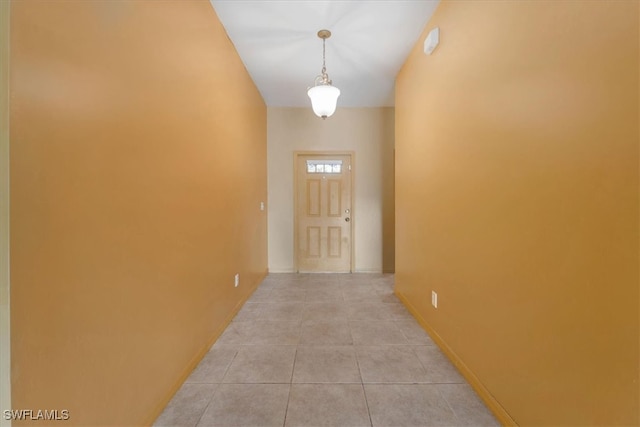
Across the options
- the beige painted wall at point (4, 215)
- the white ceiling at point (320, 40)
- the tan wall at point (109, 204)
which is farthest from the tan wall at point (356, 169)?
the beige painted wall at point (4, 215)

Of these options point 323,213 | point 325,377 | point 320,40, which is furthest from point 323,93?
point 323,213

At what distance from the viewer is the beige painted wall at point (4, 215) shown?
684mm

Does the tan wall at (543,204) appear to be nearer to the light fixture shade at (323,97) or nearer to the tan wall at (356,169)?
the light fixture shade at (323,97)

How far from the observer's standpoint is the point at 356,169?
172 inches

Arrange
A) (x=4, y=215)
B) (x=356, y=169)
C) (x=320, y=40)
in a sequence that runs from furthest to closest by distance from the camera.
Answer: (x=356, y=169), (x=320, y=40), (x=4, y=215)

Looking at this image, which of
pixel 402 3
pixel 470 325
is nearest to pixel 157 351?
pixel 470 325

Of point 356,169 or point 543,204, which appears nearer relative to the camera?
point 543,204

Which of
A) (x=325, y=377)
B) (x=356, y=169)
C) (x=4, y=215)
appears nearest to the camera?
(x=4, y=215)

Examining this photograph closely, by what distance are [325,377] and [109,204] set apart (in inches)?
61.7

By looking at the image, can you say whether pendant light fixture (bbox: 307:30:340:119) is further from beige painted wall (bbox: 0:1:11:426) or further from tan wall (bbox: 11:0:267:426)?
beige painted wall (bbox: 0:1:11:426)

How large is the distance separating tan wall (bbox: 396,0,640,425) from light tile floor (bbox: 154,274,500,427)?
0.88 ft

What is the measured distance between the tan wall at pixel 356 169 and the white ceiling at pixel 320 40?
0.74m

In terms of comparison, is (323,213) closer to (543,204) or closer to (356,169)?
(356,169)

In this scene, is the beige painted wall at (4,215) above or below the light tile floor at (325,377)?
above
